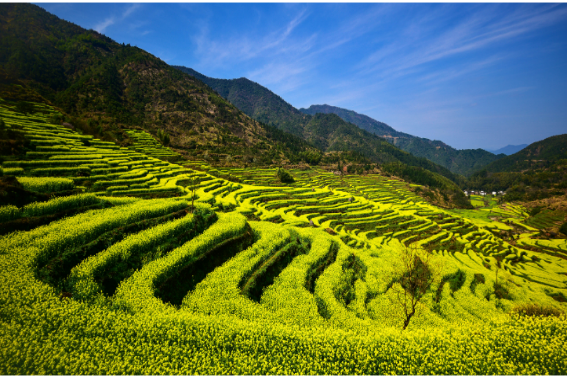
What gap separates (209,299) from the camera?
46.9 ft

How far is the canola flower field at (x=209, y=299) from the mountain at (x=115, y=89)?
6007 centimetres

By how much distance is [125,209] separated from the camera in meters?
20.1

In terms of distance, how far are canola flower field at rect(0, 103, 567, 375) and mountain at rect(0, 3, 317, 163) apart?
2365 inches

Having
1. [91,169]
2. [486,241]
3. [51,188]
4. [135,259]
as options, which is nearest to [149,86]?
[91,169]

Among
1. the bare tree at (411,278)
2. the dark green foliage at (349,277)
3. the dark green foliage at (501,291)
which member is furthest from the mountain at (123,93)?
the dark green foliage at (501,291)

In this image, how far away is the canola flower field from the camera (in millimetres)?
9258

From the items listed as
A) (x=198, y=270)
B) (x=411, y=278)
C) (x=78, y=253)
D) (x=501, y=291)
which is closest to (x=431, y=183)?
(x=501, y=291)

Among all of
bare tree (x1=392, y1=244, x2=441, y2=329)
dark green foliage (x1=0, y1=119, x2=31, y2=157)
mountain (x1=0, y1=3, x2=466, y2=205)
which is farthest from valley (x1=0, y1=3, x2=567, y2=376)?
mountain (x1=0, y1=3, x2=466, y2=205)

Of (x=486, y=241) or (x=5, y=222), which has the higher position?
(x=5, y=222)

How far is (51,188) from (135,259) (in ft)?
50.0

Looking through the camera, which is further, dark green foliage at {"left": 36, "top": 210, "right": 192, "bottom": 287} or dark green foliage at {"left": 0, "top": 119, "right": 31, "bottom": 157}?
dark green foliage at {"left": 0, "top": 119, "right": 31, "bottom": 157}

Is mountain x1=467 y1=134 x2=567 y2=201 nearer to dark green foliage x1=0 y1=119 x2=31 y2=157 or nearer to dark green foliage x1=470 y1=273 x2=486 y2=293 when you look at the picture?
dark green foliage x1=470 y1=273 x2=486 y2=293

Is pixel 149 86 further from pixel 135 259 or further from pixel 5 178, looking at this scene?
pixel 135 259

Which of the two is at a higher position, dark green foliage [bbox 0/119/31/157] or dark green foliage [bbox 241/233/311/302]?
dark green foliage [bbox 0/119/31/157]
